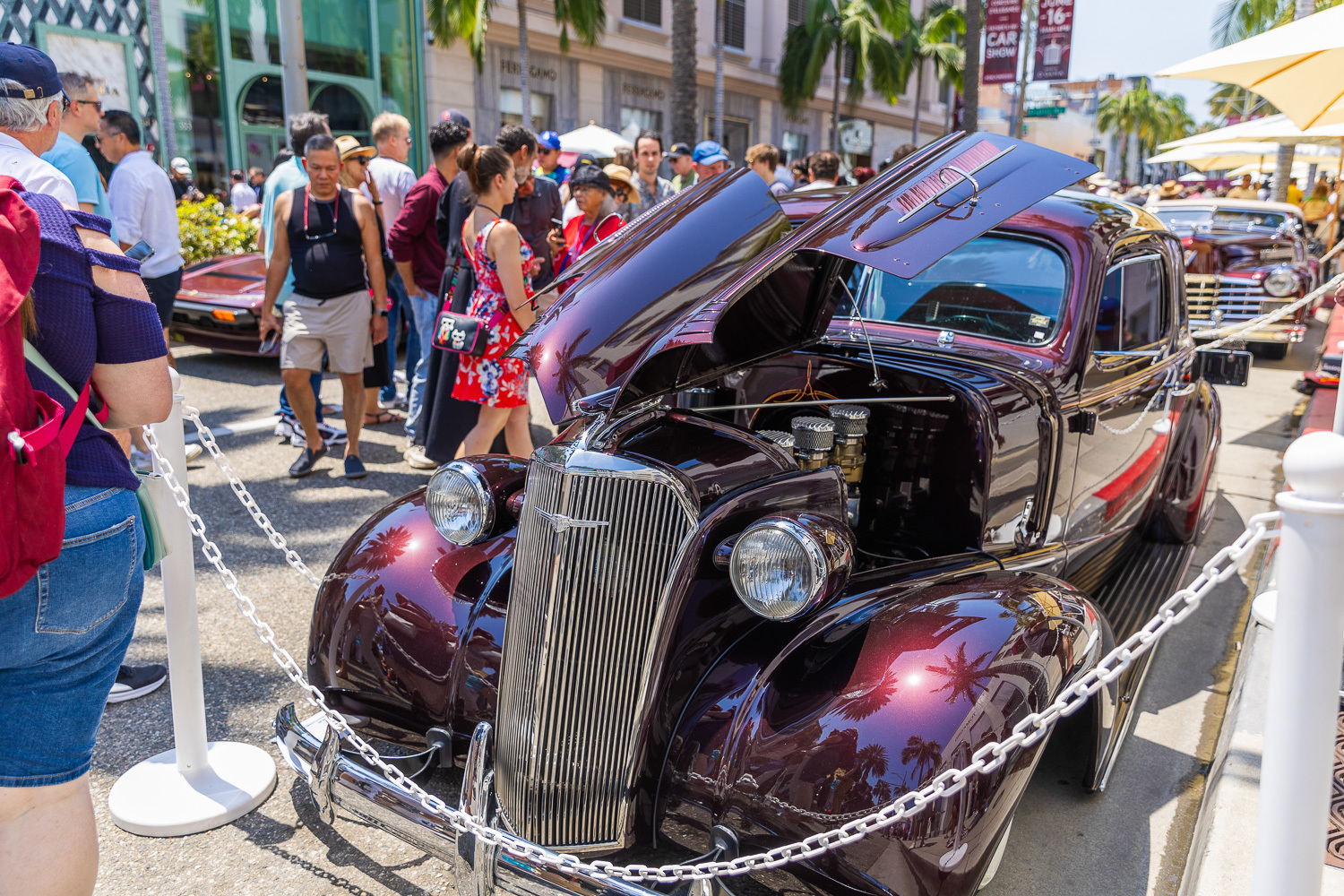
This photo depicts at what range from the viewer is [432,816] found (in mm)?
2109

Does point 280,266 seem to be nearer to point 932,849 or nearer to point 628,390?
point 628,390

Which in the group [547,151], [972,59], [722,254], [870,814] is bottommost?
[870,814]

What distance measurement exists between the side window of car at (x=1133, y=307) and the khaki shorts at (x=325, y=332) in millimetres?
3950

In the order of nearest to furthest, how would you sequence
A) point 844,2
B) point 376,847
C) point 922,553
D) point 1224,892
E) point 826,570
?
1. point 826,570
2. point 1224,892
3. point 376,847
4. point 922,553
5. point 844,2

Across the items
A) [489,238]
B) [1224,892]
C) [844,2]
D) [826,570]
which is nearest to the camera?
[826,570]

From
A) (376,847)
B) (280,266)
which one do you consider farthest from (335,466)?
(376,847)

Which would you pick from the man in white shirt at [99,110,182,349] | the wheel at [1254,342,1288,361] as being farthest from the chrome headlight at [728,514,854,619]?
the wheel at [1254,342,1288,361]

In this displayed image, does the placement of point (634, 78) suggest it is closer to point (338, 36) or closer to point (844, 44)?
point (844, 44)

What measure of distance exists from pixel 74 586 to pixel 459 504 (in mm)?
1024

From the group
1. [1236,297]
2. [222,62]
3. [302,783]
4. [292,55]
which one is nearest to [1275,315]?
Answer: [302,783]

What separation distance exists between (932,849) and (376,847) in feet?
5.13

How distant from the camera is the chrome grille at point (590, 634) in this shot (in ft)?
6.88

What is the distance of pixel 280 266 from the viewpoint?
5469 mm

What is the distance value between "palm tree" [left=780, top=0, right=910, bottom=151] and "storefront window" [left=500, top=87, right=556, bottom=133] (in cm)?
1028
